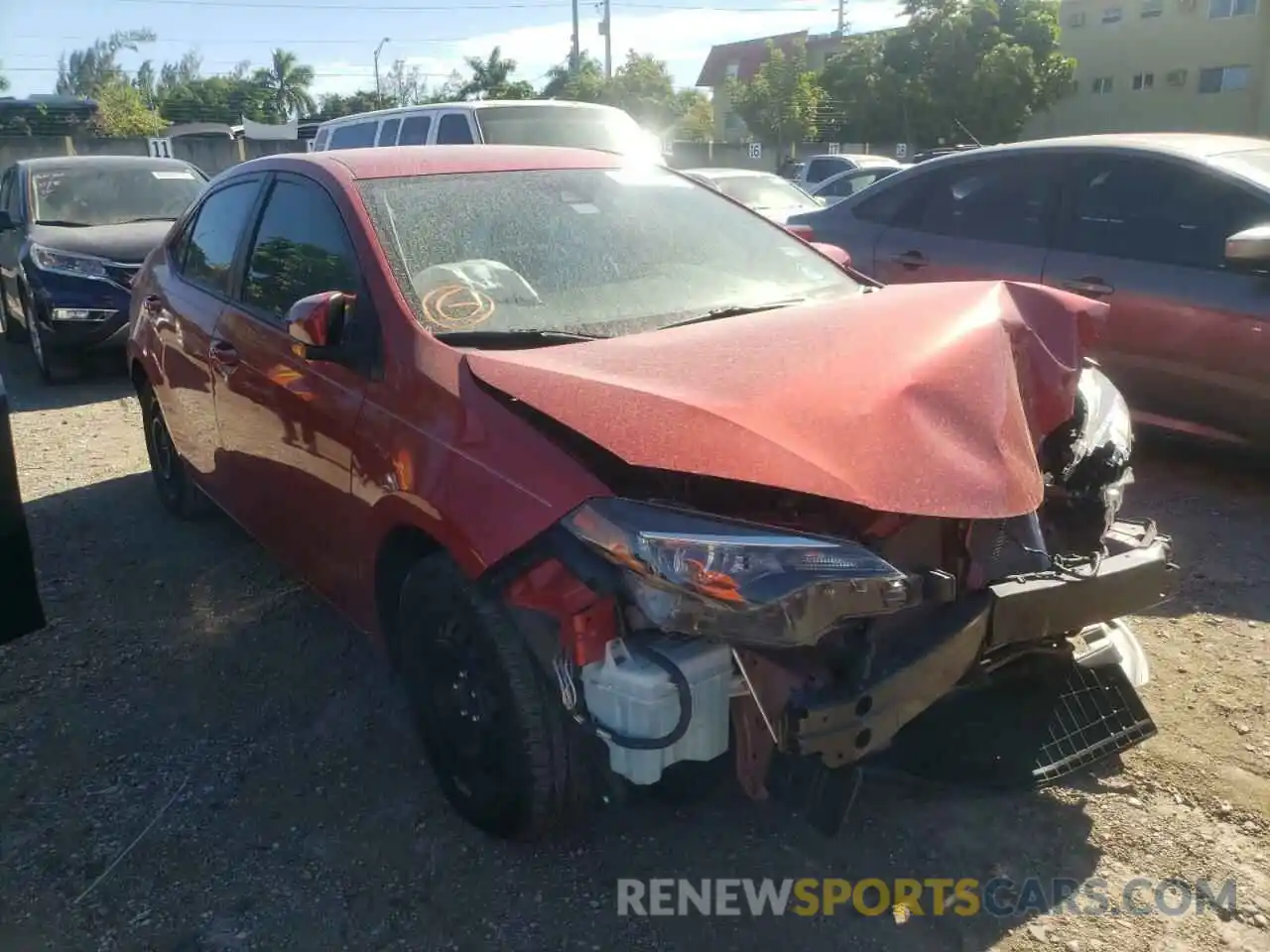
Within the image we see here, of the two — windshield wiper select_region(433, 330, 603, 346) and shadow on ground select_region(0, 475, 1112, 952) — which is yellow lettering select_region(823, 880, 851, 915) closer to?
shadow on ground select_region(0, 475, 1112, 952)

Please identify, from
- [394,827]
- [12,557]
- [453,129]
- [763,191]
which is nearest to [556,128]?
[453,129]

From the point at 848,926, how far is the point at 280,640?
2.40 m

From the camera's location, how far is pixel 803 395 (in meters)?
2.37

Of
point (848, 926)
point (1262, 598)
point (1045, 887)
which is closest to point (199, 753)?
point (848, 926)

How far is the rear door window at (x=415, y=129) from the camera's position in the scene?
33.8 feet

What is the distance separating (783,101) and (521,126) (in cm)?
3107

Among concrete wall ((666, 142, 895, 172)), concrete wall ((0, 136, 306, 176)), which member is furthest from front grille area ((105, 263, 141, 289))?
concrete wall ((666, 142, 895, 172))

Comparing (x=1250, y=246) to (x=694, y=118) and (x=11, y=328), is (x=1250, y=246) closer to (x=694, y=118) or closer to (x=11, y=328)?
(x=11, y=328)

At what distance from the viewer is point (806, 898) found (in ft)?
8.41

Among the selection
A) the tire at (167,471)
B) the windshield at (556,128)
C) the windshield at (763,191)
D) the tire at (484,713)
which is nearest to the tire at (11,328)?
the windshield at (556,128)

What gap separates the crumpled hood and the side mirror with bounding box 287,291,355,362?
53cm

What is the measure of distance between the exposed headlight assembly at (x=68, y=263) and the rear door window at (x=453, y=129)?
3172 mm

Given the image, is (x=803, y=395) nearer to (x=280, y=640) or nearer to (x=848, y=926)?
(x=848, y=926)

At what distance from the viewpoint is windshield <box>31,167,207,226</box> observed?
9039mm
